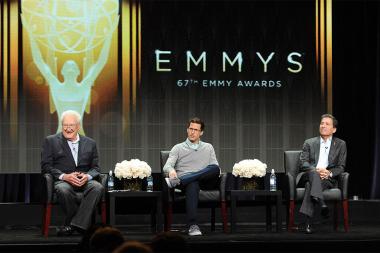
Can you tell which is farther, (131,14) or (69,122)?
(131,14)

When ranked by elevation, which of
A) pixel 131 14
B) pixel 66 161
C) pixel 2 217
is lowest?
pixel 2 217

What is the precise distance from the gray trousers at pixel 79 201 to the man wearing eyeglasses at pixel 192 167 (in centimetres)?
64

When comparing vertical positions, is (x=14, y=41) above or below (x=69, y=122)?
above

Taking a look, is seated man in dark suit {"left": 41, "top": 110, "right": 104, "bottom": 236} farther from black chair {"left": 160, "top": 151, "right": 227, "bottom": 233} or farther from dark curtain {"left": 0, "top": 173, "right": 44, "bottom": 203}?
dark curtain {"left": 0, "top": 173, "right": 44, "bottom": 203}

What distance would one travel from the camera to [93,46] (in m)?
8.40

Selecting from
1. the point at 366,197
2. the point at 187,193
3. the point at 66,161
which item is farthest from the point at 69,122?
the point at 366,197

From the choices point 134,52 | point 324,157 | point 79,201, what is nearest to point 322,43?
point 324,157

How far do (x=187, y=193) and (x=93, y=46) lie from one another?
2.25 m

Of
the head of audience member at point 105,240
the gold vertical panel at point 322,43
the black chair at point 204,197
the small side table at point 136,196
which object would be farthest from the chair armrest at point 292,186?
the head of audience member at point 105,240

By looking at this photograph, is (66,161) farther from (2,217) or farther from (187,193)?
(2,217)

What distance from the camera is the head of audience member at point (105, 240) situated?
8.97 ft

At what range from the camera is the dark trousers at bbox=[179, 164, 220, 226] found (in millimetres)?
6836

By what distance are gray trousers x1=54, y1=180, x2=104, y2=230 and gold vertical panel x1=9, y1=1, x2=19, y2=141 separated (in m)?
1.66

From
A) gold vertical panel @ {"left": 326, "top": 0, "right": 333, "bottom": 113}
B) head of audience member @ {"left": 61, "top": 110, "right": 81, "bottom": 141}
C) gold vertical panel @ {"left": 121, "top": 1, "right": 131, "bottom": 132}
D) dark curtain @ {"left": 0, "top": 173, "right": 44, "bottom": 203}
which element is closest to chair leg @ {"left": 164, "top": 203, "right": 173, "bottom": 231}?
head of audience member @ {"left": 61, "top": 110, "right": 81, "bottom": 141}
